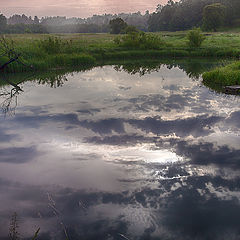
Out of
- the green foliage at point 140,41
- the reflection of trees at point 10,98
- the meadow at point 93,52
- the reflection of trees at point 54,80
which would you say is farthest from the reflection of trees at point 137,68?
the reflection of trees at point 10,98

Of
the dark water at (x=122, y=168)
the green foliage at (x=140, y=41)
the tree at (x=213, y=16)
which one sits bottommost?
the dark water at (x=122, y=168)

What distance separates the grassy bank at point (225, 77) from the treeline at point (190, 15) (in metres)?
80.7

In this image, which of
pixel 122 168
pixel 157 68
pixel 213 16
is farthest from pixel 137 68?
pixel 213 16

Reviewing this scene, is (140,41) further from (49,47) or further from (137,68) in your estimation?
(49,47)

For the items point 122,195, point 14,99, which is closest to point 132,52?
point 14,99

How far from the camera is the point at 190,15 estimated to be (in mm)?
119188

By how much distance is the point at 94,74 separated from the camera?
99.5ft

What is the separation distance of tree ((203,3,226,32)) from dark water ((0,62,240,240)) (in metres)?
87.5

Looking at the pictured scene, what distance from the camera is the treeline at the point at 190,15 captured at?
4154 inches

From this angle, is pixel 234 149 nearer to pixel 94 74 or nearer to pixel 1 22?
pixel 94 74

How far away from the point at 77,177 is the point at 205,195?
3.90 m

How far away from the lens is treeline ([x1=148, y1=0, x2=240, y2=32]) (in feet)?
346

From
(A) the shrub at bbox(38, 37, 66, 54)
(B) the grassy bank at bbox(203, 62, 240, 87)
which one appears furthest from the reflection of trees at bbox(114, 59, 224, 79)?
(A) the shrub at bbox(38, 37, 66, 54)

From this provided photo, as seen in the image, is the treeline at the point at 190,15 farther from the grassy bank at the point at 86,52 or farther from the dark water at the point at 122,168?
the dark water at the point at 122,168
